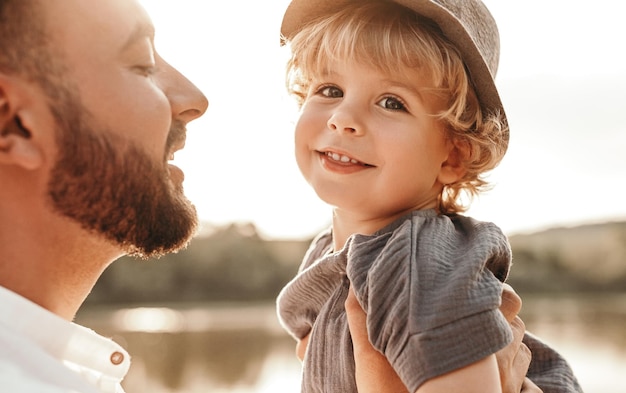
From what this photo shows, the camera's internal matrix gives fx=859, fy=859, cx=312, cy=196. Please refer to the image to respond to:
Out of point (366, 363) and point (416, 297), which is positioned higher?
point (416, 297)

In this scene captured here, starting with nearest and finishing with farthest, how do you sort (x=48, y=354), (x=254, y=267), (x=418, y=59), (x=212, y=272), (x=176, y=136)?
(x=48, y=354) → (x=176, y=136) → (x=418, y=59) → (x=254, y=267) → (x=212, y=272)

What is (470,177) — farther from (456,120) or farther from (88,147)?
(88,147)

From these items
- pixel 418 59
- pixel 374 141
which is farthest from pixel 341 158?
pixel 418 59

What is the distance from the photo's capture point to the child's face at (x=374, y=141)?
240 cm

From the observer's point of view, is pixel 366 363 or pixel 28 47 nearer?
pixel 28 47

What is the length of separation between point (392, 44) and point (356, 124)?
25 centimetres

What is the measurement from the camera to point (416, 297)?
206 cm

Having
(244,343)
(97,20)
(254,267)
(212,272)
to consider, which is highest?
(97,20)

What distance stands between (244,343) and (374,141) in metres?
14.0

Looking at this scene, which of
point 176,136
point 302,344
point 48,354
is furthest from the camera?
point 302,344

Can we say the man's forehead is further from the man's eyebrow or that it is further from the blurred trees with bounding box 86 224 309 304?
the blurred trees with bounding box 86 224 309 304

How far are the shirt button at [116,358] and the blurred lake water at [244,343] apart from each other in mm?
7590

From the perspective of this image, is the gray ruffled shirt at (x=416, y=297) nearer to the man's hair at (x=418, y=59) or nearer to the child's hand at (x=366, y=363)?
the child's hand at (x=366, y=363)

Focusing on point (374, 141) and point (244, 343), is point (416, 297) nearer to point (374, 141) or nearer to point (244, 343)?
point (374, 141)
